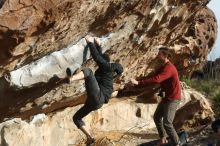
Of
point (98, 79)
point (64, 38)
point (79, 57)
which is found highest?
point (64, 38)

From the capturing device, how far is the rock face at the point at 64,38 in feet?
36.6

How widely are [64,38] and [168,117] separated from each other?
283cm

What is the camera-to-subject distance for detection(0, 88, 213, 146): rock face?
45.5 ft

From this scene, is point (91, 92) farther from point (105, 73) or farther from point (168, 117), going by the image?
point (168, 117)

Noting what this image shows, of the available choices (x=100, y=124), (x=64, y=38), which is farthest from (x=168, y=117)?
(x=100, y=124)

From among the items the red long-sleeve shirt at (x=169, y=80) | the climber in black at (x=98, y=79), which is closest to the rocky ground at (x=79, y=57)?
the climber in black at (x=98, y=79)

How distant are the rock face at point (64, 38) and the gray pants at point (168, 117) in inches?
79.8

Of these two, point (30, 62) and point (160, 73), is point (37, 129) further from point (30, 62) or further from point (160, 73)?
point (160, 73)

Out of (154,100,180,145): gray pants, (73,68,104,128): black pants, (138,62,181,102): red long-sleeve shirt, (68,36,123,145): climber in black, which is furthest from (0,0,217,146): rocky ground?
(154,100,180,145): gray pants

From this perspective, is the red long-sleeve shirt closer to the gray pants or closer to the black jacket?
the gray pants

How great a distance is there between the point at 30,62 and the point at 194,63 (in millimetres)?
8591

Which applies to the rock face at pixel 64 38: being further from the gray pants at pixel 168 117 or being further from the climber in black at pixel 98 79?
the gray pants at pixel 168 117

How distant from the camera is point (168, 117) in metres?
11.8

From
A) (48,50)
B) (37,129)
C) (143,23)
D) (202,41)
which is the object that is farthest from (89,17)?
(202,41)
